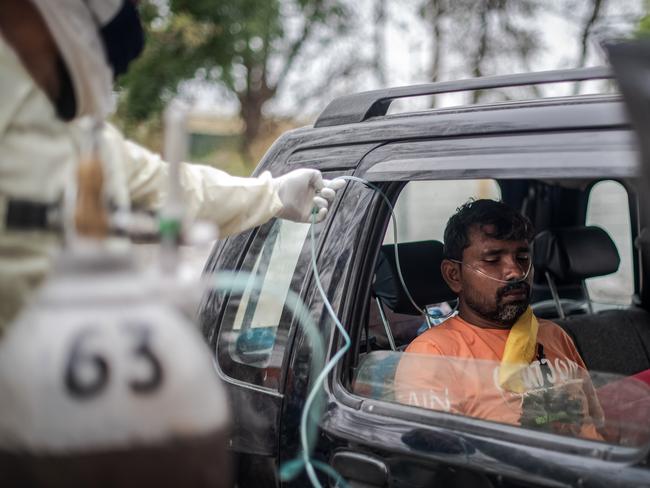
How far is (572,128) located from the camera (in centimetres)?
204

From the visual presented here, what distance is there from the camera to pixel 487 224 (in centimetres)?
305

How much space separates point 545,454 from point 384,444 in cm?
41

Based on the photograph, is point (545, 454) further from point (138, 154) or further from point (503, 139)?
point (138, 154)

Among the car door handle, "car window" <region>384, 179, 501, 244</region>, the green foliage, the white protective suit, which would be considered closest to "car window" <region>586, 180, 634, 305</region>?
"car window" <region>384, 179, 501, 244</region>

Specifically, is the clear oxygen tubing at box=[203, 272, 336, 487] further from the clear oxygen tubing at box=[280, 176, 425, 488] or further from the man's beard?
the man's beard

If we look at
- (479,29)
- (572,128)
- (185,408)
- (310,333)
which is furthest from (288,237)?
(479,29)

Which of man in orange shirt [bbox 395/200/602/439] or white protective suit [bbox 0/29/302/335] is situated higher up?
white protective suit [bbox 0/29/302/335]

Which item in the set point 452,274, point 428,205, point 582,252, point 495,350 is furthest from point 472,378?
point 428,205

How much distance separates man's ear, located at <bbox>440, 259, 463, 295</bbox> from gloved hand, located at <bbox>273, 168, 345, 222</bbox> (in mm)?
748

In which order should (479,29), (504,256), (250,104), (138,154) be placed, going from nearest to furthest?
(138,154)
(504,256)
(479,29)
(250,104)

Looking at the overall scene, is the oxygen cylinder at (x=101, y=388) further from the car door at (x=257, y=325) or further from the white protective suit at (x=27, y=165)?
the car door at (x=257, y=325)

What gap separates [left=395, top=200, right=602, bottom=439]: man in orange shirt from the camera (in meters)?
2.33

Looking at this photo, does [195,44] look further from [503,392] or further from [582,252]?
[503,392]

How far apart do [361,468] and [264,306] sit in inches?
26.4
